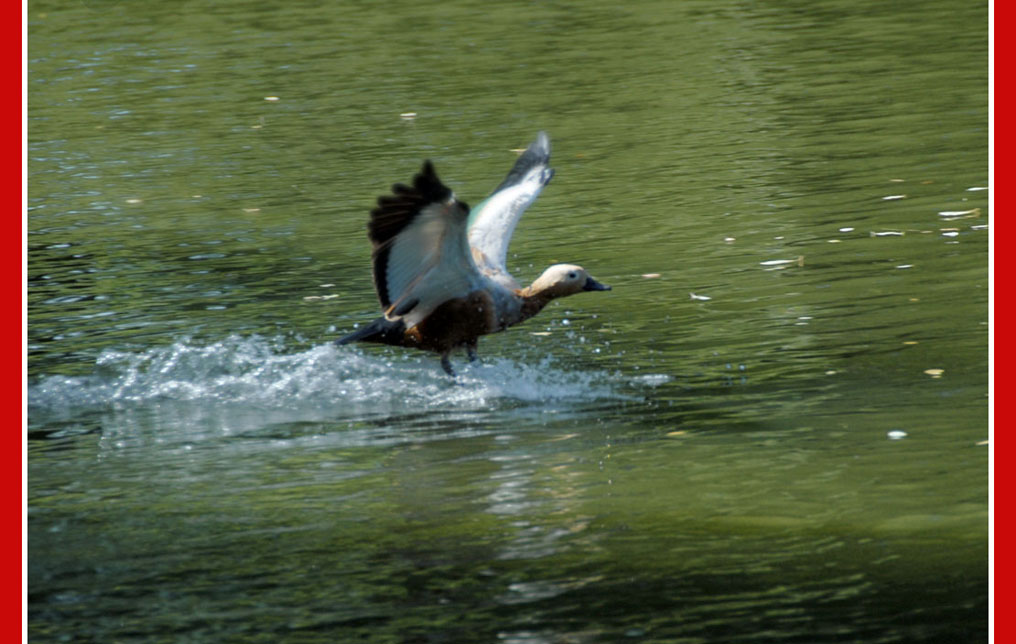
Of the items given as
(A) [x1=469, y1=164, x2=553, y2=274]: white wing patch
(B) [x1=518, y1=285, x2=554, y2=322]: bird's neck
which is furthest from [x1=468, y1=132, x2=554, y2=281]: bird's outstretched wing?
(B) [x1=518, y1=285, x2=554, y2=322]: bird's neck

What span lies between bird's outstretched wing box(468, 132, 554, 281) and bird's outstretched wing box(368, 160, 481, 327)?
1.55 feet

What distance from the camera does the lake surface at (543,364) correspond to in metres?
5.53

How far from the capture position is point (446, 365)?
8375 mm

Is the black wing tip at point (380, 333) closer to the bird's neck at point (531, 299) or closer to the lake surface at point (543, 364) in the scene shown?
the lake surface at point (543, 364)

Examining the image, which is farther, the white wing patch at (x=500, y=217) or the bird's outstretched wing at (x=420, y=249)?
the white wing patch at (x=500, y=217)

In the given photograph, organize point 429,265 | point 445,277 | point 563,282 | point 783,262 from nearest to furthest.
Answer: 1. point 429,265
2. point 445,277
3. point 563,282
4. point 783,262

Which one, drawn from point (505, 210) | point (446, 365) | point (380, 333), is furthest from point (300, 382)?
point (505, 210)

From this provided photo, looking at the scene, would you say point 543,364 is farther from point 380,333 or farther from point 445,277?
point 380,333

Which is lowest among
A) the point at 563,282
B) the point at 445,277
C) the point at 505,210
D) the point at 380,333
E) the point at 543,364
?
the point at 543,364

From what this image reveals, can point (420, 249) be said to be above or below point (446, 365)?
above

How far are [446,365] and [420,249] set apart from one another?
0.91 metres

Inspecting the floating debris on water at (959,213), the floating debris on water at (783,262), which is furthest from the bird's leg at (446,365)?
the floating debris on water at (959,213)

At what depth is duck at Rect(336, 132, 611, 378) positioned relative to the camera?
7391 millimetres

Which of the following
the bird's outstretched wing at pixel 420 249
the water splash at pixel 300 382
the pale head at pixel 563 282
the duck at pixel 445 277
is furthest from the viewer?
the pale head at pixel 563 282
